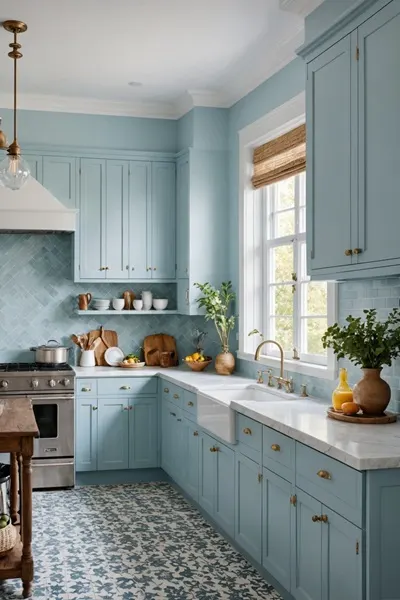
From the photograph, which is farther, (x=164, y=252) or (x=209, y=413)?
(x=164, y=252)

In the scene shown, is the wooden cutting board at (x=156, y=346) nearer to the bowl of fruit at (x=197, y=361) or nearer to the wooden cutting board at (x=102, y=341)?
the wooden cutting board at (x=102, y=341)

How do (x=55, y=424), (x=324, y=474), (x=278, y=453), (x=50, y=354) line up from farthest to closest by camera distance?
(x=50, y=354)
(x=55, y=424)
(x=278, y=453)
(x=324, y=474)

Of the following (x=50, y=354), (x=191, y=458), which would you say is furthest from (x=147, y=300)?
(x=191, y=458)

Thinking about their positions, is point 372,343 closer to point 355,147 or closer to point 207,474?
point 355,147

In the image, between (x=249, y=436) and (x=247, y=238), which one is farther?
(x=247, y=238)

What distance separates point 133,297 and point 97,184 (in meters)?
1.04

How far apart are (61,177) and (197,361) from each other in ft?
6.23

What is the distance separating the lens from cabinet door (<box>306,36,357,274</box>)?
136 inches

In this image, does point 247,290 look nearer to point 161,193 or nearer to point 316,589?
point 161,193

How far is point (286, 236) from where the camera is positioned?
5277mm

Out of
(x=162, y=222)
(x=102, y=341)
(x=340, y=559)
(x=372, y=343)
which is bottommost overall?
(x=340, y=559)

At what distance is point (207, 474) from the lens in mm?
4828

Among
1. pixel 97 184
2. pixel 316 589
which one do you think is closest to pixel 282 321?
pixel 97 184

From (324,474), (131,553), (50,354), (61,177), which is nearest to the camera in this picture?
(324,474)
